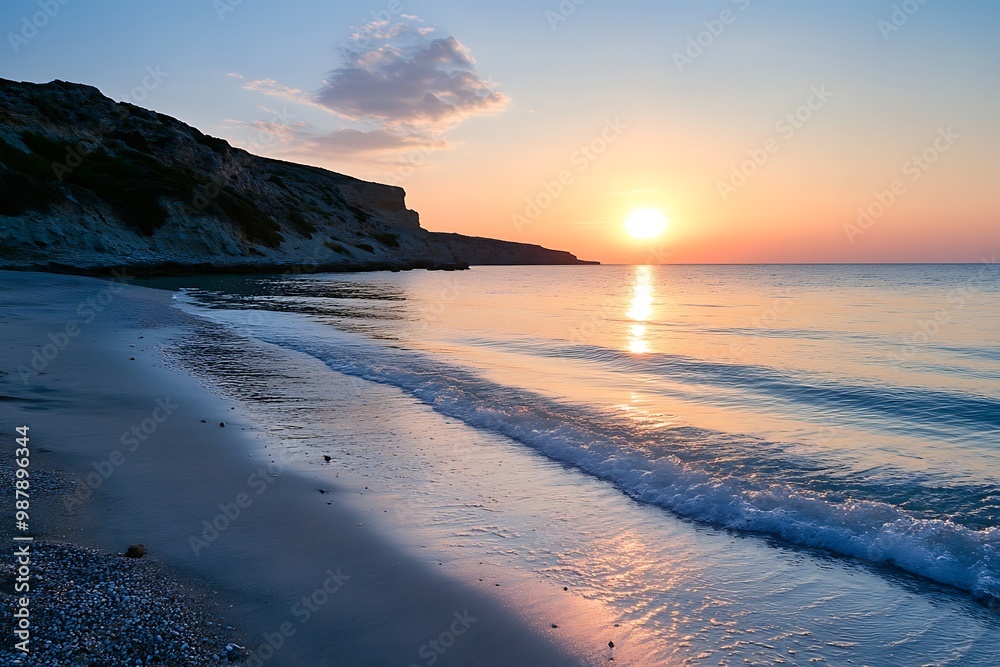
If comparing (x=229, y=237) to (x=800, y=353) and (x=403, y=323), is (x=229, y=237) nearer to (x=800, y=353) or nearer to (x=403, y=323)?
(x=403, y=323)

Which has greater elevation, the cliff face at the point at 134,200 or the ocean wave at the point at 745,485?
the cliff face at the point at 134,200

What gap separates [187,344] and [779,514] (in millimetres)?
16578

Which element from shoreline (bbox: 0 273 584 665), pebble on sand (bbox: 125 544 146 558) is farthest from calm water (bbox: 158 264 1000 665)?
pebble on sand (bbox: 125 544 146 558)

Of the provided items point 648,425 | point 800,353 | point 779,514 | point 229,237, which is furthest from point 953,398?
point 229,237

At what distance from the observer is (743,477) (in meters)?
8.08

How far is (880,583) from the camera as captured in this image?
18.0 ft

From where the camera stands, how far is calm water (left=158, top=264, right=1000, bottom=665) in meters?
4.78

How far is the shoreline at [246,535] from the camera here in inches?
162
